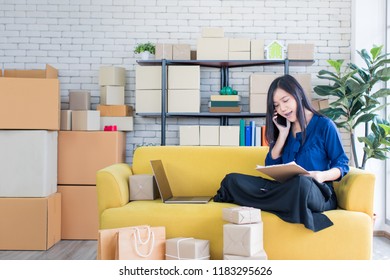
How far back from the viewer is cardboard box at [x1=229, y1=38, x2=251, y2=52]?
17.4 feet

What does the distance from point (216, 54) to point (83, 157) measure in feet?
5.28

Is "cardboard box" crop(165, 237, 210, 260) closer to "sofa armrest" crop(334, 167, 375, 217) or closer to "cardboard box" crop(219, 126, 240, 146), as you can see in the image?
"sofa armrest" crop(334, 167, 375, 217)

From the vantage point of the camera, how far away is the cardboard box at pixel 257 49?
5.28 m

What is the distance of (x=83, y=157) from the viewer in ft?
16.6

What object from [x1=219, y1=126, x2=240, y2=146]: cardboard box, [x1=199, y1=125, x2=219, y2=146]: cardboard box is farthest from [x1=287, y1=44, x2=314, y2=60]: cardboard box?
[x1=199, y1=125, x2=219, y2=146]: cardboard box

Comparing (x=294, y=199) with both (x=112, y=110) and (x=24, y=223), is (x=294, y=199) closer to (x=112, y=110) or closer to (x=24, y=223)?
(x=24, y=223)

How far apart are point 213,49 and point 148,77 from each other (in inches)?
27.3

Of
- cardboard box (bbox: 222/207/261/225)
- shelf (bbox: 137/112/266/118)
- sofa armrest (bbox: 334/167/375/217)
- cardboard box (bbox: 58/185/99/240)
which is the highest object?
shelf (bbox: 137/112/266/118)

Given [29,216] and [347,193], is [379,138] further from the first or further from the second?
[29,216]

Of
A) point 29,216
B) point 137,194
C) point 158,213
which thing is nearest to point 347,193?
point 158,213

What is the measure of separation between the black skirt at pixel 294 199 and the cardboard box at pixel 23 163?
74.6 inches

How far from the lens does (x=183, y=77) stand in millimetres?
5312

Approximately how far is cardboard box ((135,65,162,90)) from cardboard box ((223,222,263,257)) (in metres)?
2.64
